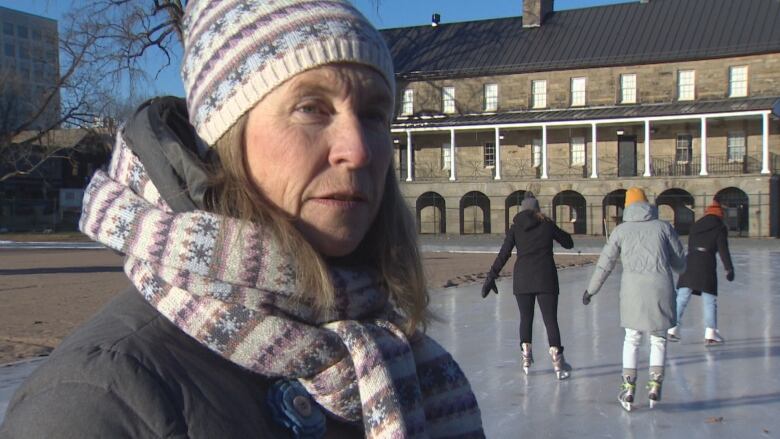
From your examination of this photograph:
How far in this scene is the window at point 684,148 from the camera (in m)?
43.5

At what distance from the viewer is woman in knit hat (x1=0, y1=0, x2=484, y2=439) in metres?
1.23

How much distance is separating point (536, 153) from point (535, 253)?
40.3 metres

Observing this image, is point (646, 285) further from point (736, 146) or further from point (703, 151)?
point (736, 146)

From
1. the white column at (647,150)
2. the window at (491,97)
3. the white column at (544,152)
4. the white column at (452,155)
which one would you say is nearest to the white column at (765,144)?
the white column at (647,150)

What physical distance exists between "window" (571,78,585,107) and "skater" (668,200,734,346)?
38464mm

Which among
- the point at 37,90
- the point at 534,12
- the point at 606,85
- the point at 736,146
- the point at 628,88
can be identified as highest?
the point at 534,12

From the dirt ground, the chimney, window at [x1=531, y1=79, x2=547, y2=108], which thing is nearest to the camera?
the dirt ground

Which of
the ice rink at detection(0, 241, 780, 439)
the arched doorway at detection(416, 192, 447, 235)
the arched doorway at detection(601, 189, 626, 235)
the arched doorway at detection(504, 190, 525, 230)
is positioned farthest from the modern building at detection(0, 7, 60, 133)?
the arched doorway at detection(601, 189, 626, 235)

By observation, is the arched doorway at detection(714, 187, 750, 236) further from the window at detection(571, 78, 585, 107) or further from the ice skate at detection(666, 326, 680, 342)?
the ice skate at detection(666, 326, 680, 342)

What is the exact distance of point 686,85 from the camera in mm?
44469

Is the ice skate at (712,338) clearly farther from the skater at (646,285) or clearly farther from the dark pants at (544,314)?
the skater at (646,285)

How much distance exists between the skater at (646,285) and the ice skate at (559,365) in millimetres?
962

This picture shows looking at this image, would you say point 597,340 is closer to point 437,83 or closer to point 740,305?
point 740,305

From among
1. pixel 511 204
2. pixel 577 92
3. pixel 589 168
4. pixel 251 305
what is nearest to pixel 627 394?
pixel 251 305
